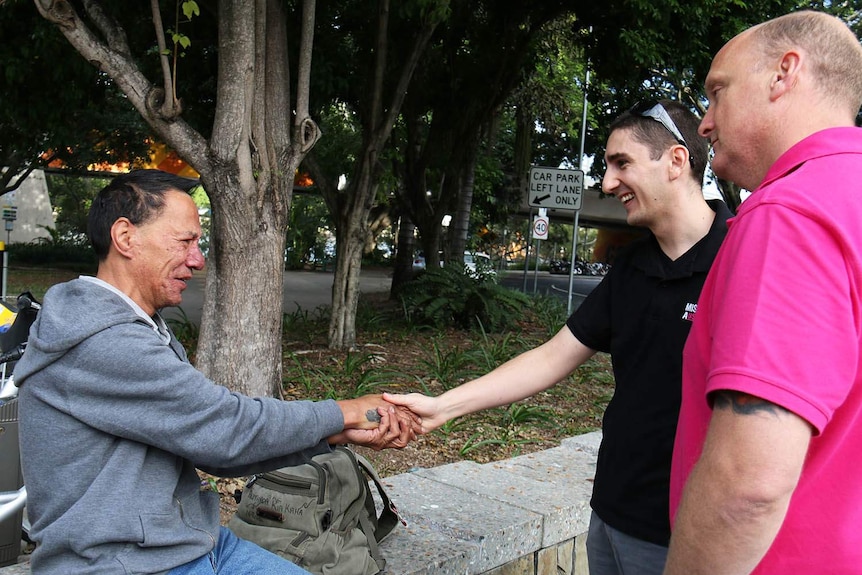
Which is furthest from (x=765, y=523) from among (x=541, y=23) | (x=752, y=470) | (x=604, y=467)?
(x=541, y=23)

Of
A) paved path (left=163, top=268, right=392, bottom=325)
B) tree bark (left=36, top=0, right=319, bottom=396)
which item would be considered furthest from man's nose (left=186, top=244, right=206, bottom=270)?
paved path (left=163, top=268, right=392, bottom=325)

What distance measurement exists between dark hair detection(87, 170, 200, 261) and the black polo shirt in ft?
4.65

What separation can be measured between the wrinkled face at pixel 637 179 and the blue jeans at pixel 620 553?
94 centimetres

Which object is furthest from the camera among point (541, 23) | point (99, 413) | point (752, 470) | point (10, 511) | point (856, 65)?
point (541, 23)

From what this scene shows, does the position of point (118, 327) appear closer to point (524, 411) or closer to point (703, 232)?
point (703, 232)

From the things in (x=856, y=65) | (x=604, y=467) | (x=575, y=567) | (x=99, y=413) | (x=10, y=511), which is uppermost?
(x=856, y=65)

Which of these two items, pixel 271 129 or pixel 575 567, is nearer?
pixel 575 567

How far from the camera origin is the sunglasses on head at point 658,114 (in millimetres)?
2500

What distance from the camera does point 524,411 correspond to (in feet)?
21.6

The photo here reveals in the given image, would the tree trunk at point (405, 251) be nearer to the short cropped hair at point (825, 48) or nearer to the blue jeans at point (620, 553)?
the blue jeans at point (620, 553)

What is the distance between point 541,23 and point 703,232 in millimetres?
10101

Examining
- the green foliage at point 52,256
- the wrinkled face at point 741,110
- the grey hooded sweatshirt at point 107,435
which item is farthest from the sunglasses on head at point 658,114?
the green foliage at point 52,256

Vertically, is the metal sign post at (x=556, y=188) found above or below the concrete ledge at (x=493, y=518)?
above

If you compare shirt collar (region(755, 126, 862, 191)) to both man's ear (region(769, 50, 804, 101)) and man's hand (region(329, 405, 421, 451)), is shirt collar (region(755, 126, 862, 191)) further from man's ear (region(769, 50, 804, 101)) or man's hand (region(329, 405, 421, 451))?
man's hand (region(329, 405, 421, 451))
